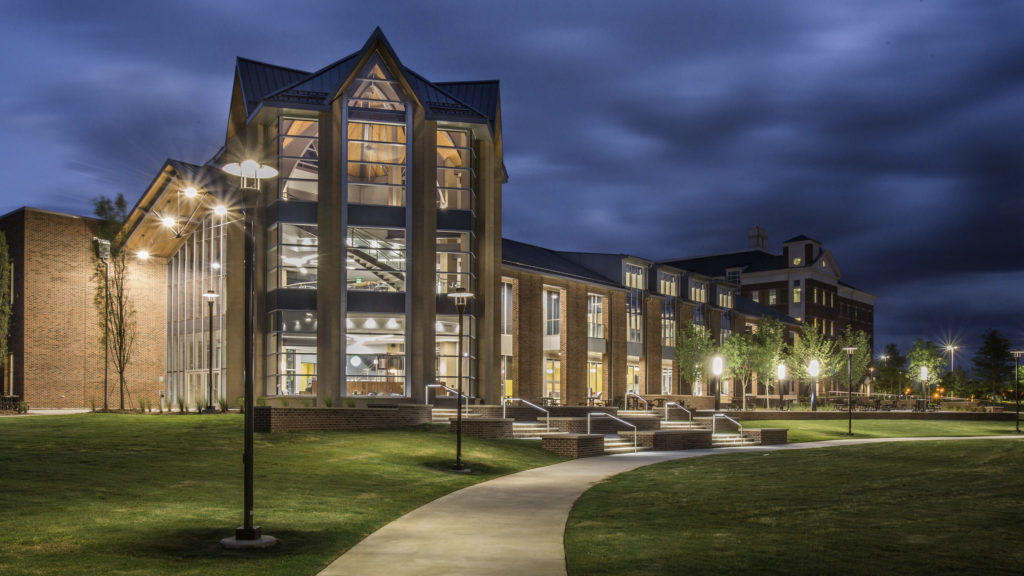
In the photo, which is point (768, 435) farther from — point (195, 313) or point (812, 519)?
point (195, 313)

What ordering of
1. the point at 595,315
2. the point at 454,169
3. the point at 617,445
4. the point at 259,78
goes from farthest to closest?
1. the point at 595,315
2. the point at 259,78
3. the point at 454,169
4. the point at 617,445

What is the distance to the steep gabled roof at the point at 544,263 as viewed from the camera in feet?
157

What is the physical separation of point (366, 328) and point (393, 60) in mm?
11204

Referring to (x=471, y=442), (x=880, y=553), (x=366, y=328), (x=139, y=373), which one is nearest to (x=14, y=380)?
(x=139, y=373)

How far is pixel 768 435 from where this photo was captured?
35094mm

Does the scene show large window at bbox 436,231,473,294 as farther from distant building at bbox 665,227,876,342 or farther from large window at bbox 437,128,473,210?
distant building at bbox 665,227,876,342

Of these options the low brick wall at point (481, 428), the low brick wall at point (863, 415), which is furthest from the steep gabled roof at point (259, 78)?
the low brick wall at point (863, 415)

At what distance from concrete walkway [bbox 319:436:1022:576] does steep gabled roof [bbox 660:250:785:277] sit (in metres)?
87.4

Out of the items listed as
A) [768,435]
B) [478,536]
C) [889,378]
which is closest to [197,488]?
[478,536]

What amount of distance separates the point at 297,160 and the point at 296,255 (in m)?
4.09

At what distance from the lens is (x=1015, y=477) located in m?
16.8

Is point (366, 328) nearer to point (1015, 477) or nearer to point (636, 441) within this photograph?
point (636, 441)

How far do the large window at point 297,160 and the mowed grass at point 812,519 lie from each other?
65.7 ft

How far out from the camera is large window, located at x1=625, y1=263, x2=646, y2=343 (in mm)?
58656
